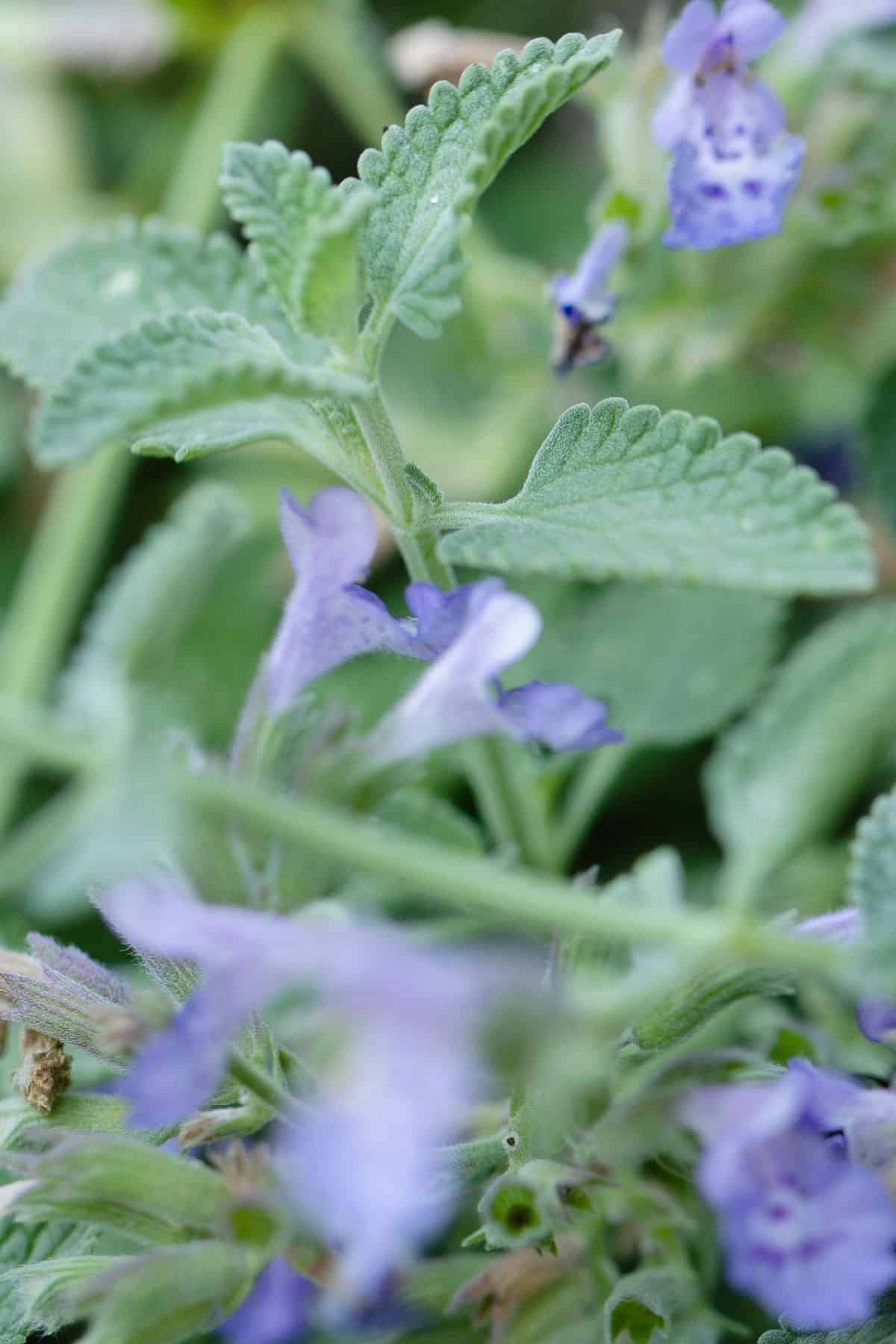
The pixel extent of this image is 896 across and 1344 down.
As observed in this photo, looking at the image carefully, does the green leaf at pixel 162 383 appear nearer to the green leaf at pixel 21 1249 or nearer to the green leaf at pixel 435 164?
the green leaf at pixel 435 164

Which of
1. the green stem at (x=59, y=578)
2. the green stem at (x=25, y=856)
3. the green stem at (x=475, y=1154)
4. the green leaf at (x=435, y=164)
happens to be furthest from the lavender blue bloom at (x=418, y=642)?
the green stem at (x=59, y=578)

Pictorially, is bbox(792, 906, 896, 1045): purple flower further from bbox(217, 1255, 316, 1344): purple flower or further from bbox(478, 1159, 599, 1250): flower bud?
bbox(217, 1255, 316, 1344): purple flower

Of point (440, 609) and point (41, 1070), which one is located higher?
point (440, 609)

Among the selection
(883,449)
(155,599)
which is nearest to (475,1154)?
(155,599)

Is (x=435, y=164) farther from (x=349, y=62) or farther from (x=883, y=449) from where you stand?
(x=349, y=62)

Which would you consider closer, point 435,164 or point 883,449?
point 435,164

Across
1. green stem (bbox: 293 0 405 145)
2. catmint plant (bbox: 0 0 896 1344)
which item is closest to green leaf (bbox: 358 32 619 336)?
catmint plant (bbox: 0 0 896 1344)

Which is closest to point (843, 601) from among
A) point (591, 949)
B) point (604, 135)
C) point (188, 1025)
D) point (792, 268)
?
point (792, 268)
